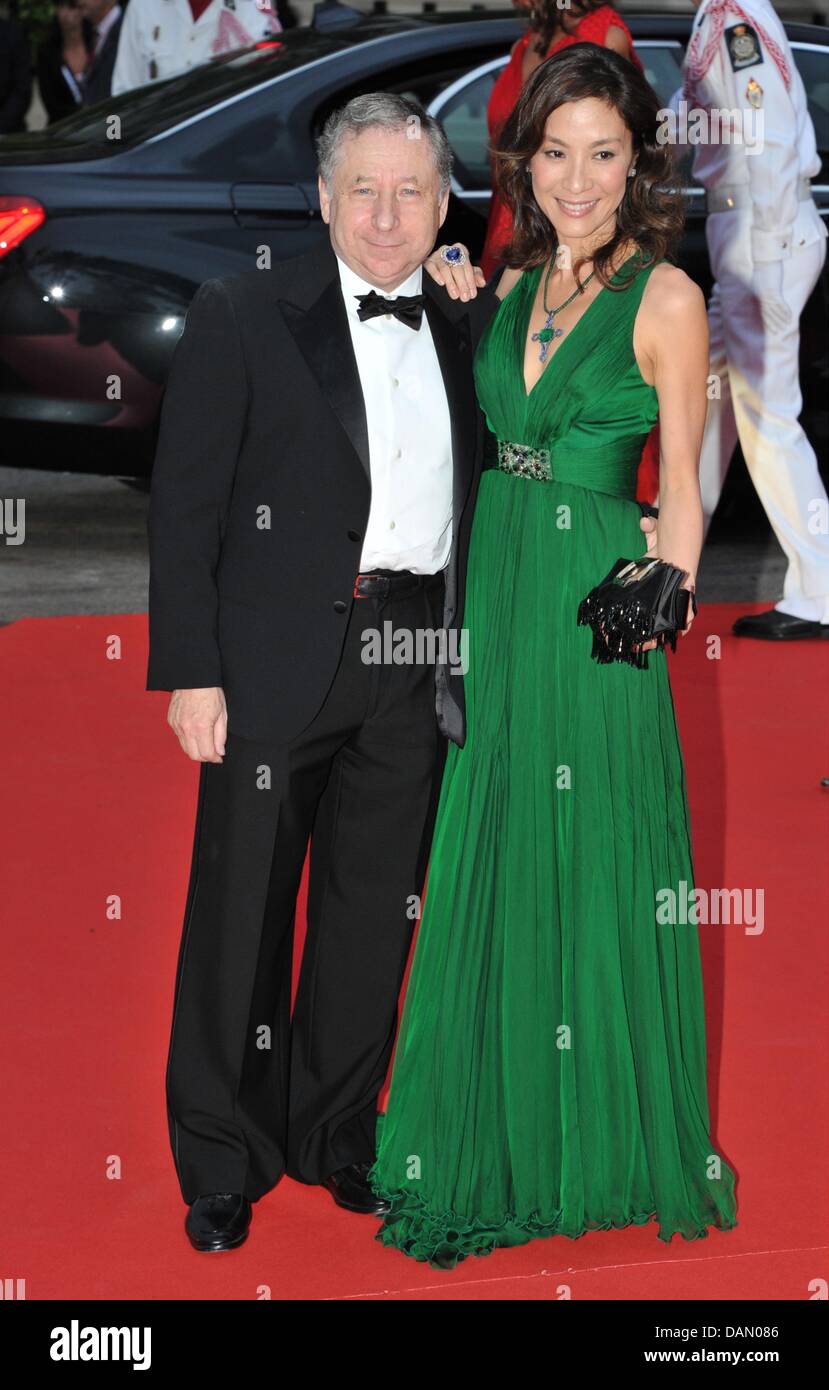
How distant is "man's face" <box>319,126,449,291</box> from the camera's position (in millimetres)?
2834

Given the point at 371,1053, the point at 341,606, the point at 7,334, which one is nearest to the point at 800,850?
the point at 371,1053

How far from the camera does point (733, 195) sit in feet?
20.7

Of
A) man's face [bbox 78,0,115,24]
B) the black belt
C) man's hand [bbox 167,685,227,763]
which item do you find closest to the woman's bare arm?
the black belt

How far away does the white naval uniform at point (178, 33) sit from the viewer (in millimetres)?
8594

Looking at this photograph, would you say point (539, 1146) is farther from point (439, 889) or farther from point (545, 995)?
point (439, 889)

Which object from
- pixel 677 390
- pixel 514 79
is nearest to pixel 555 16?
pixel 514 79

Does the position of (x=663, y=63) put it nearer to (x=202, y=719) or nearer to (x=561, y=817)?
(x=561, y=817)

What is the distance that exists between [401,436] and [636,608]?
450 mm

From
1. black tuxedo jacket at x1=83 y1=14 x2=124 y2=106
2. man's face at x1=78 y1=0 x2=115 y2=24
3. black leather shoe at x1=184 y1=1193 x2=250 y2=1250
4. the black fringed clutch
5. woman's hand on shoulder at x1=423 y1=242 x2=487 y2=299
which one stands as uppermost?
man's face at x1=78 y1=0 x2=115 y2=24

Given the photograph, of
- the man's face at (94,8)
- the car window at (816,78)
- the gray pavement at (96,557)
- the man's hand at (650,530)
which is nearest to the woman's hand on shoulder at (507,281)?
the man's hand at (650,530)

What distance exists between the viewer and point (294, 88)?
6727mm

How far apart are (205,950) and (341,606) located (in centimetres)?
59

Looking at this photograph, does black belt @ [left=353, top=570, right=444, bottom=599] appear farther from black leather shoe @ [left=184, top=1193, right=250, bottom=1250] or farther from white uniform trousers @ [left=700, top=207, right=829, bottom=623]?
white uniform trousers @ [left=700, top=207, right=829, bottom=623]

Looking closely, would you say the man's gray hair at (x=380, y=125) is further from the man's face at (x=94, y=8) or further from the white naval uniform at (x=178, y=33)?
the man's face at (x=94, y=8)
